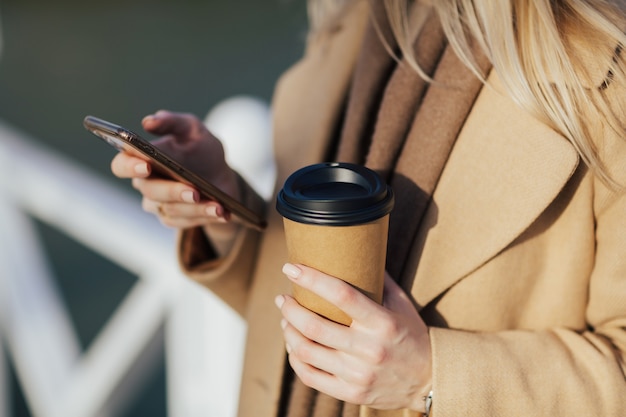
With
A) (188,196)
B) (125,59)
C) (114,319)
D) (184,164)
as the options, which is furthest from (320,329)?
(125,59)

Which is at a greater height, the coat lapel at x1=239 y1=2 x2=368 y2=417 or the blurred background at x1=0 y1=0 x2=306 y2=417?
the coat lapel at x1=239 y1=2 x2=368 y2=417

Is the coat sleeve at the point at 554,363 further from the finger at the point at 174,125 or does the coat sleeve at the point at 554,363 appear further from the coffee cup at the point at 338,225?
the finger at the point at 174,125

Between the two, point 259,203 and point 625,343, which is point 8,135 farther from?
point 625,343

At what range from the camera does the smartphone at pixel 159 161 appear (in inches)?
27.6

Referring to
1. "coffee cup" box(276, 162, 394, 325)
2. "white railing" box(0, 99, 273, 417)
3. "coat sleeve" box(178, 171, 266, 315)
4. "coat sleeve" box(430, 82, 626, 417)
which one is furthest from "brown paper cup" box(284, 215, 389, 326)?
"white railing" box(0, 99, 273, 417)

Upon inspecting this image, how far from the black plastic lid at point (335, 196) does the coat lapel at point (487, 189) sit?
19 centimetres

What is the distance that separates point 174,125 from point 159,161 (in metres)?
0.22

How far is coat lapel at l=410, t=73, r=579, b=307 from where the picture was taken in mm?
773

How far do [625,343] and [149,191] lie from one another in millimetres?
711

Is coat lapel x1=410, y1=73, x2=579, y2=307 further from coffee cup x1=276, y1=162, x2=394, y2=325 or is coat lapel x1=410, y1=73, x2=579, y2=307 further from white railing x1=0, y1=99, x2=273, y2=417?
white railing x1=0, y1=99, x2=273, y2=417

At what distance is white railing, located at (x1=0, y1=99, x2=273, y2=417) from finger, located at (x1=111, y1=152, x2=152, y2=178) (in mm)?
854

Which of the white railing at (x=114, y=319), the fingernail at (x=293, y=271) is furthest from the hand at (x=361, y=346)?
the white railing at (x=114, y=319)

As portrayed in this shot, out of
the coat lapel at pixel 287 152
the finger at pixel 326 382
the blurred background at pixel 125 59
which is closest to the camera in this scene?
the finger at pixel 326 382

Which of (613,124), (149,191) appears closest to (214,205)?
(149,191)
